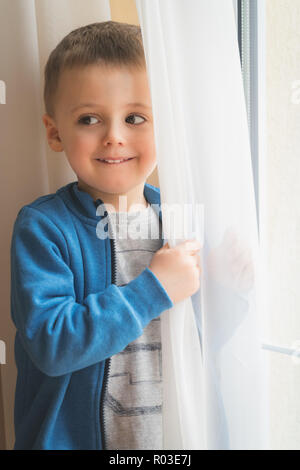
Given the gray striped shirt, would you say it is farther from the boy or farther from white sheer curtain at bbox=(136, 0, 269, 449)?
white sheer curtain at bbox=(136, 0, 269, 449)

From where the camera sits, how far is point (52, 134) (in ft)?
2.63

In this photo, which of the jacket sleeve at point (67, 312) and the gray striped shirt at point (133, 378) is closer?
the jacket sleeve at point (67, 312)

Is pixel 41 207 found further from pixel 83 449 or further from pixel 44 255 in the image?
pixel 83 449

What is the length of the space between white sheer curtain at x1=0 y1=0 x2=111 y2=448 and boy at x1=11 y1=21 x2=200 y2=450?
0.24 ft

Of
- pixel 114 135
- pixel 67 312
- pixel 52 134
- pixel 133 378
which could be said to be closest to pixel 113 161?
pixel 114 135

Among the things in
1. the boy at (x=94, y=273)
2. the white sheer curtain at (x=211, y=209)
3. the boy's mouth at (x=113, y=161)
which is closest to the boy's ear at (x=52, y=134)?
the boy at (x=94, y=273)

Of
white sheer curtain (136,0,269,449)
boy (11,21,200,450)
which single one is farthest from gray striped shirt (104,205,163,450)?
white sheer curtain (136,0,269,449)

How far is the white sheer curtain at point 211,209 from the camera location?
0.63 m

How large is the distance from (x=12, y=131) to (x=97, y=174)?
9.3 inches

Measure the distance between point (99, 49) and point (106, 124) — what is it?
0.41 feet

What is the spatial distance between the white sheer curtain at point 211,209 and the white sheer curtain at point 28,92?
248 mm

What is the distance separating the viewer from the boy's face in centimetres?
70

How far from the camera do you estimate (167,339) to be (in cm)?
68

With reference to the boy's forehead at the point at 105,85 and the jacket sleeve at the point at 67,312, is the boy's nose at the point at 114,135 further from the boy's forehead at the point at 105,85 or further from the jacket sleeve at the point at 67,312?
the jacket sleeve at the point at 67,312
